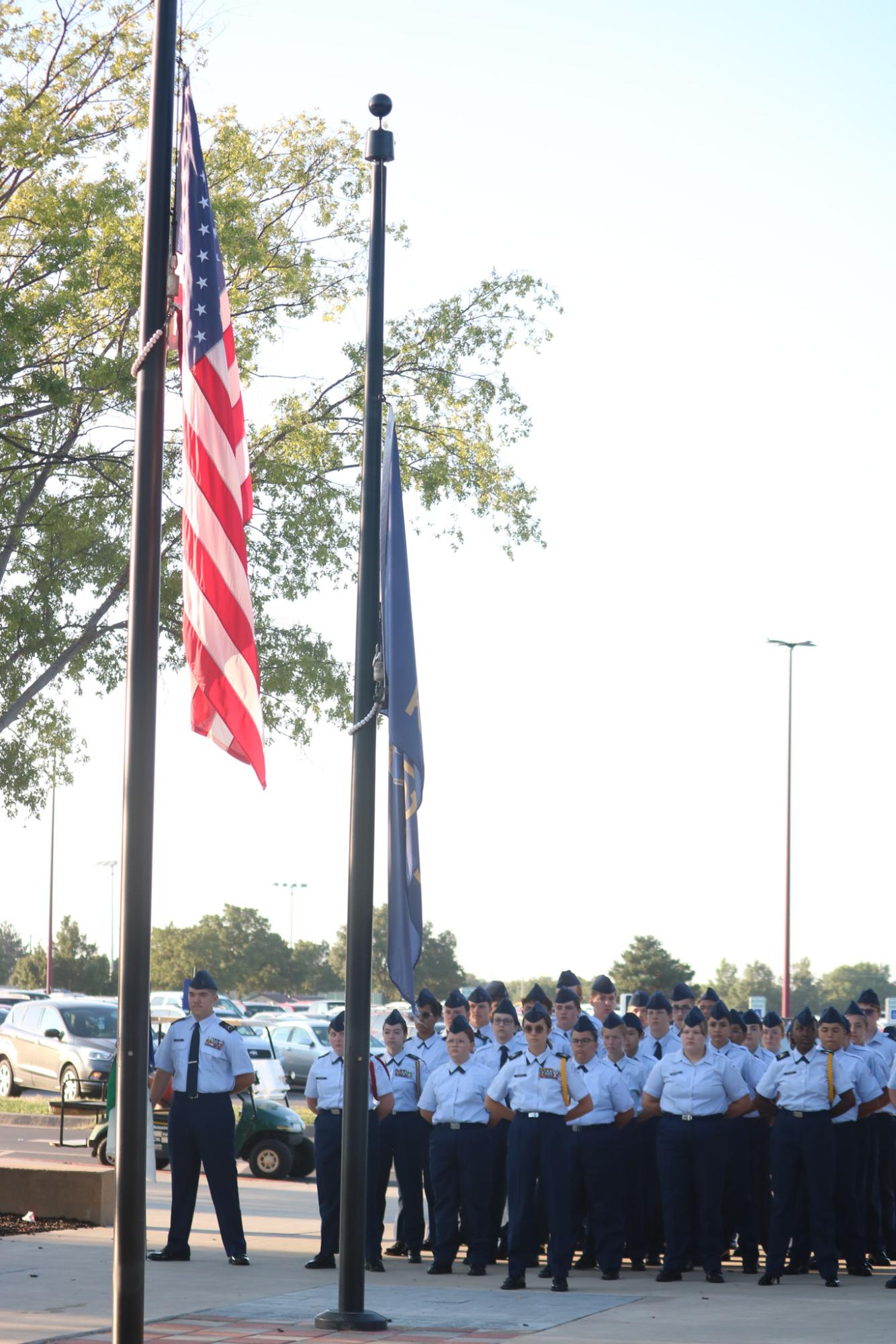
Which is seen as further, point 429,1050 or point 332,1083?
point 429,1050

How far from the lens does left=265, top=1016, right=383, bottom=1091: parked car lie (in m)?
33.6

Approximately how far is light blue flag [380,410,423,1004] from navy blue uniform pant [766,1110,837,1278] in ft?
11.6

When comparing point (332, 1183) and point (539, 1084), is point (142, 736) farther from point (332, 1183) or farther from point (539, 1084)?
point (332, 1183)

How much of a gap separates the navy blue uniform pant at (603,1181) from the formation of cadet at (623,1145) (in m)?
0.01

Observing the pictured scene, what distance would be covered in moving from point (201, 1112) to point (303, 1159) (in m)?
6.90

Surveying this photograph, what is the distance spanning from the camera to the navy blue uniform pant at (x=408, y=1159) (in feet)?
44.2

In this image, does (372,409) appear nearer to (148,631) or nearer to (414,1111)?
(148,631)

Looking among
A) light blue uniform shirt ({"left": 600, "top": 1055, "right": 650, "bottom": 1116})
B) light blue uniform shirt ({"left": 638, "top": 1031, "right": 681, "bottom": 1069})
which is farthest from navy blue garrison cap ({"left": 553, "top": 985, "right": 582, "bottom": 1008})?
light blue uniform shirt ({"left": 638, "top": 1031, "right": 681, "bottom": 1069})

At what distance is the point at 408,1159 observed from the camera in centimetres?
1370

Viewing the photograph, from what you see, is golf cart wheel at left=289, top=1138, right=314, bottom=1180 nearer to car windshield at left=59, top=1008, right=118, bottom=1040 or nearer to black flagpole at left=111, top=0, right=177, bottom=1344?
car windshield at left=59, top=1008, right=118, bottom=1040

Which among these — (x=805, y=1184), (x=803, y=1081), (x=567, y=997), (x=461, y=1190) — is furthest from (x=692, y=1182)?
(x=567, y=997)

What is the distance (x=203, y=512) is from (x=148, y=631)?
820 millimetres

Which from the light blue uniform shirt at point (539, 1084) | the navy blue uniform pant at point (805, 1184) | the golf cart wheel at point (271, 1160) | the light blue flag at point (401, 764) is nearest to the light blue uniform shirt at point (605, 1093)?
the light blue uniform shirt at point (539, 1084)

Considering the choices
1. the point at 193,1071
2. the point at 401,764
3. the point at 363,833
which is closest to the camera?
the point at 363,833
